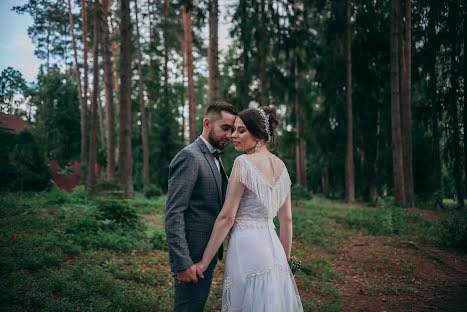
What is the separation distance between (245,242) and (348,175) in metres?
16.4

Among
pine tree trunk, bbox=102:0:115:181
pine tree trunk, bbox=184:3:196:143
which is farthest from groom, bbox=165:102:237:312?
pine tree trunk, bbox=102:0:115:181

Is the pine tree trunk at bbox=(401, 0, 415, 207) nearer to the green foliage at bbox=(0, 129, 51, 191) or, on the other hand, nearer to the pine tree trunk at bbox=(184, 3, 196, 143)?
the pine tree trunk at bbox=(184, 3, 196, 143)

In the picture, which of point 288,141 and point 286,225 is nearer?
point 286,225

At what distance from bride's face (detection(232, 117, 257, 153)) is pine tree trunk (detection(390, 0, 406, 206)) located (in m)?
12.8

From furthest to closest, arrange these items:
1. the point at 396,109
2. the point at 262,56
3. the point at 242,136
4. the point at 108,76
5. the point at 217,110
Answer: the point at 108,76
the point at 262,56
the point at 396,109
the point at 217,110
the point at 242,136

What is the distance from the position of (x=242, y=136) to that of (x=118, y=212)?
6.89 metres

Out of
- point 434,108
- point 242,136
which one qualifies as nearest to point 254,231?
point 242,136

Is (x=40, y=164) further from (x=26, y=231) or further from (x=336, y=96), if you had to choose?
(x=336, y=96)

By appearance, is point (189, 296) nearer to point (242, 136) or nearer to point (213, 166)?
point (213, 166)

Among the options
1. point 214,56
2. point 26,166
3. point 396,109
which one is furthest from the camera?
point 26,166

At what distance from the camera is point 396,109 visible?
13484 millimetres

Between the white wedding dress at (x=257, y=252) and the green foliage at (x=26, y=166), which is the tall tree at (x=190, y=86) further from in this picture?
the white wedding dress at (x=257, y=252)

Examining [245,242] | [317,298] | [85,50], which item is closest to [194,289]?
[245,242]

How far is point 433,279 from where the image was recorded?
684 centimetres
